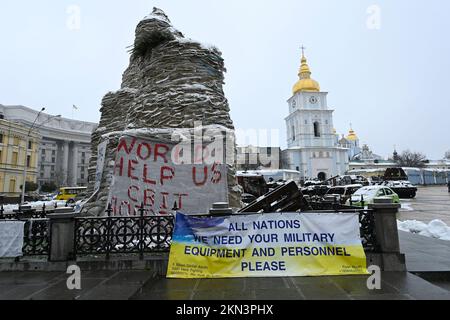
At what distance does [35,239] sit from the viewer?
6.22 metres

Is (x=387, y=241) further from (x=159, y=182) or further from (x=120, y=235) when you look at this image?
(x=159, y=182)

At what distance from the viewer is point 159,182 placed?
319 inches

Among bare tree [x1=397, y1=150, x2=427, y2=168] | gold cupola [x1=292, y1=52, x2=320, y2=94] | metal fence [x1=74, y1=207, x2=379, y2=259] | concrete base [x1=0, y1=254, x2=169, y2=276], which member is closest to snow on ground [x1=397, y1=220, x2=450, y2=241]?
metal fence [x1=74, y1=207, x2=379, y2=259]

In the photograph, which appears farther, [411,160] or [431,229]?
[411,160]

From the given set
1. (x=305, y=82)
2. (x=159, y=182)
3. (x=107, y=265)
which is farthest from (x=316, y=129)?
(x=107, y=265)

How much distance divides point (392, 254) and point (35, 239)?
711 centimetres

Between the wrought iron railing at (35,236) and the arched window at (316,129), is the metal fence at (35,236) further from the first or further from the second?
the arched window at (316,129)

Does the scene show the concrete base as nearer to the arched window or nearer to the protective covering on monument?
the protective covering on monument

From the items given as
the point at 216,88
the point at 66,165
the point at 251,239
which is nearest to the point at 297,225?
the point at 251,239

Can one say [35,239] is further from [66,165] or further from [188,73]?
[66,165]

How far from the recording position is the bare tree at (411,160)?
90.2 m

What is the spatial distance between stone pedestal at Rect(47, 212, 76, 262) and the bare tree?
10031 centimetres

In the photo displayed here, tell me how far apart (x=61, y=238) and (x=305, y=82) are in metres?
77.9
